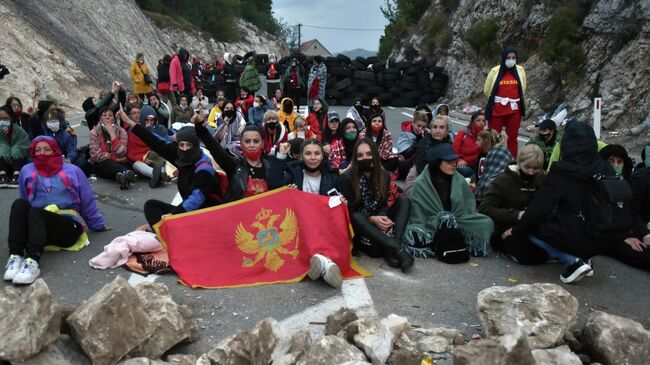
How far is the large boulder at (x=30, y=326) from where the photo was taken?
3.50 meters

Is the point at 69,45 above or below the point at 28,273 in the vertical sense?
above

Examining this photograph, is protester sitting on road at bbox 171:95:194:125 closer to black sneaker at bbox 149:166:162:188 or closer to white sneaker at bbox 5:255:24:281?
black sneaker at bbox 149:166:162:188

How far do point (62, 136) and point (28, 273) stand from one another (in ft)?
16.5

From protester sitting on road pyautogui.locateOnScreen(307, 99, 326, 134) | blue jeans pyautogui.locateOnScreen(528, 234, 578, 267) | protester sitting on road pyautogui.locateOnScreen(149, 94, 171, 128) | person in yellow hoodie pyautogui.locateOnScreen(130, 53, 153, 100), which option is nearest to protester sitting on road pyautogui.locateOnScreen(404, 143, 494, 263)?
blue jeans pyautogui.locateOnScreen(528, 234, 578, 267)

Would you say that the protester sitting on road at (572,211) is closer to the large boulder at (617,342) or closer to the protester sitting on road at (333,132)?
the large boulder at (617,342)

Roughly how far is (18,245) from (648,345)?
499cm

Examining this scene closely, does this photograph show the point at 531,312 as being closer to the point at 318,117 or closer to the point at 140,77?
the point at 318,117

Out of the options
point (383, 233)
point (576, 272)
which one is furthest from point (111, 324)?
point (576, 272)

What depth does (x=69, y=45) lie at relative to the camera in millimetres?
29734

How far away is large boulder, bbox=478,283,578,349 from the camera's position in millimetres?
3896

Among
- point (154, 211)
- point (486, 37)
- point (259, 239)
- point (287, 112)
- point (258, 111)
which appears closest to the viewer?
point (259, 239)

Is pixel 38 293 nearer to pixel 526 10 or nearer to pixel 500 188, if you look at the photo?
pixel 500 188

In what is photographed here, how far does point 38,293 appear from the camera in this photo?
3.62 meters

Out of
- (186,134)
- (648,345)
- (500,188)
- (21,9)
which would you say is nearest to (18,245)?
(186,134)
